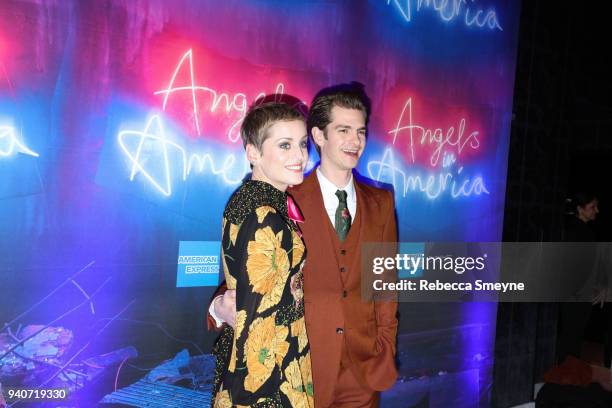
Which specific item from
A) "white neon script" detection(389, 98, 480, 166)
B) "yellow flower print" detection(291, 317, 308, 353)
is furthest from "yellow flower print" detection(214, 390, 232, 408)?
"white neon script" detection(389, 98, 480, 166)

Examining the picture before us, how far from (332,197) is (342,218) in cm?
12

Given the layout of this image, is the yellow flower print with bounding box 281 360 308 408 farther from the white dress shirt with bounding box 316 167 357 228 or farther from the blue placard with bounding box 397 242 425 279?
the blue placard with bounding box 397 242 425 279

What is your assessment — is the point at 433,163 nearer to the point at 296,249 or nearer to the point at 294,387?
the point at 296,249

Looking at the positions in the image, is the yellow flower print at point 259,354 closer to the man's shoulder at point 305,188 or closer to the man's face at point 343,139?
the man's shoulder at point 305,188

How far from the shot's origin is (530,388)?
4.62 m

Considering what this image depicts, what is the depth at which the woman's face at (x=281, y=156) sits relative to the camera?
6.40 feet

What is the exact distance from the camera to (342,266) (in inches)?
94.0

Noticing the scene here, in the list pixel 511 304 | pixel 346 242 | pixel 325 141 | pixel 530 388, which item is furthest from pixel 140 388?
pixel 530 388

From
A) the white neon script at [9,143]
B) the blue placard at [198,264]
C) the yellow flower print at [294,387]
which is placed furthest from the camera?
the blue placard at [198,264]

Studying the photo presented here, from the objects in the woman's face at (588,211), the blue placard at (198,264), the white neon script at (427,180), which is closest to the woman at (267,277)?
the blue placard at (198,264)

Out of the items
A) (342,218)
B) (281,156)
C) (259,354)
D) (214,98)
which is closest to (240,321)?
(259,354)

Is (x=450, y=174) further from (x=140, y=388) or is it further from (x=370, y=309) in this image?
(x=140, y=388)

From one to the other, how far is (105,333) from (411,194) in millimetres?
2235

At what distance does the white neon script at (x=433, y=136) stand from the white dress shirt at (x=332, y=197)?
→ 134cm
